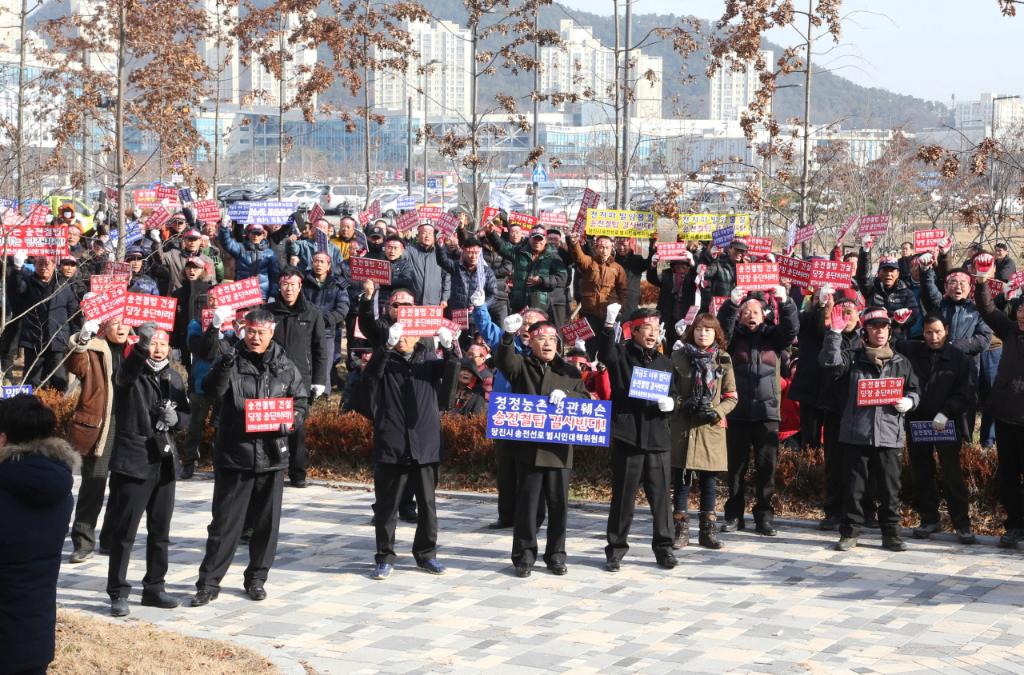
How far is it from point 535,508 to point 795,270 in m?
5.09

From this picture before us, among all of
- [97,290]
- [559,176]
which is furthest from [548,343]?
[559,176]

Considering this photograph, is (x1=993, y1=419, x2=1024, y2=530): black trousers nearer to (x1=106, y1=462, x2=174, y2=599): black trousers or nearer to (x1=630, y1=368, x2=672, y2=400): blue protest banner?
(x1=630, y1=368, x2=672, y2=400): blue protest banner

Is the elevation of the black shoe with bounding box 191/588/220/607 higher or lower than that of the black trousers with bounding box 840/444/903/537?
lower

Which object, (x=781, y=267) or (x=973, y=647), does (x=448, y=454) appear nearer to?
(x=781, y=267)

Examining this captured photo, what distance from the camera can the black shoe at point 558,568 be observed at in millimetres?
10141

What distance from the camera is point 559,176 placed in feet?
260

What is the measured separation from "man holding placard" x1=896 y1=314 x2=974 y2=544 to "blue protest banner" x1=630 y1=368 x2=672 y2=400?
7.33ft

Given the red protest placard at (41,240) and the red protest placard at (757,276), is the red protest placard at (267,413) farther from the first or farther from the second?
the red protest placard at (41,240)

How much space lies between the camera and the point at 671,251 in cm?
1578

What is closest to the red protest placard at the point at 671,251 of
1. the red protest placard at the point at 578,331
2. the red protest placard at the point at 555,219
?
the red protest placard at the point at 555,219

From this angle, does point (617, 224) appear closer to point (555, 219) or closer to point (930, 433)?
point (555, 219)

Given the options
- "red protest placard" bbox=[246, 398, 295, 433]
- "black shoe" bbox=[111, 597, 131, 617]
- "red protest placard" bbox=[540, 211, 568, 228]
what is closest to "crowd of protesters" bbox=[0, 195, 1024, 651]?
A: "black shoe" bbox=[111, 597, 131, 617]

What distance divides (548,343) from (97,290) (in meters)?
4.41

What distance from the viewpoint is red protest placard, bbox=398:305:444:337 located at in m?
9.91
